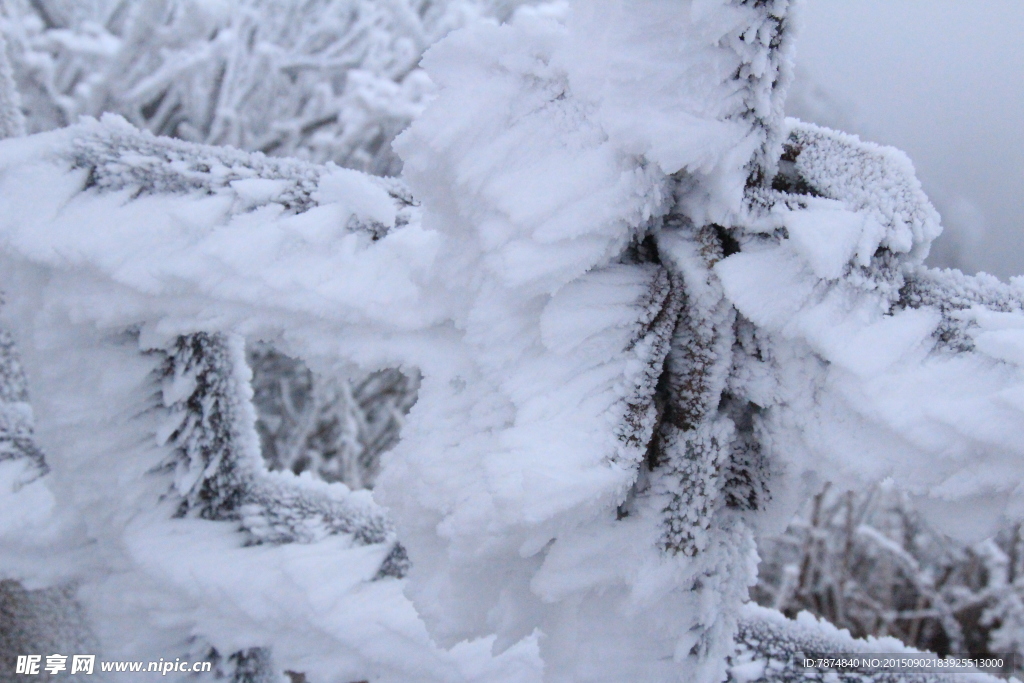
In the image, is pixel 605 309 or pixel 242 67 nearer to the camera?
pixel 605 309

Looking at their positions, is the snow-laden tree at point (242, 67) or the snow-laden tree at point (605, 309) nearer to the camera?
the snow-laden tree at point (605, 309)

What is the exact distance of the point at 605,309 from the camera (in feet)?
1.95

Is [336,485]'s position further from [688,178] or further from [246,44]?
[246,44]

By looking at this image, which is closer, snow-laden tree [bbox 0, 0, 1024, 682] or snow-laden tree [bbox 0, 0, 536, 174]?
snow-laden tree [bbox 0, 0, 1024, 682]

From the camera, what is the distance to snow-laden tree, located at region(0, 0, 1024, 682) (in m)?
0.53

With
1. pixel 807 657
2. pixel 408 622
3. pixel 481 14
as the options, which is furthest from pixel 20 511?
pixel 481 14

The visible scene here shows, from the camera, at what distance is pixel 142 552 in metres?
1.07

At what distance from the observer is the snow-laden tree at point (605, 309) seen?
0.53 m

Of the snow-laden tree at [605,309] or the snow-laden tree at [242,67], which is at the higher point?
the snow-laden tree at [242,67]

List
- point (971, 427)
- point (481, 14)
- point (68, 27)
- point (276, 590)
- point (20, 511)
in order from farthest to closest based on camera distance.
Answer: point (481, 14), point (68, 27), point (20, 511), point (276, 590), point (971, 427)

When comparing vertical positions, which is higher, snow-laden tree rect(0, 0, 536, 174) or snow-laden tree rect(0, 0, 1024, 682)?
snow-laden tree rect(0, 0, 536, 174)

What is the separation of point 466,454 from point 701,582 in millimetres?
257

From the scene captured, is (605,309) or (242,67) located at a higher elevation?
(242,67)

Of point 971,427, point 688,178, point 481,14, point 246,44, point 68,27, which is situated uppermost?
point 481,14
